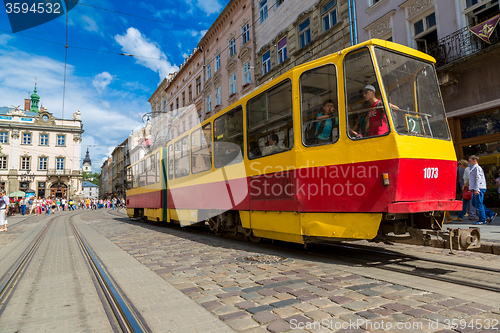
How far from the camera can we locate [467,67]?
11289 mm

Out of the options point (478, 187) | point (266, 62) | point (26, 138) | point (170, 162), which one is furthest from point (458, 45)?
point (26, 138)

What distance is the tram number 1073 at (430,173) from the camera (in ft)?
15.6

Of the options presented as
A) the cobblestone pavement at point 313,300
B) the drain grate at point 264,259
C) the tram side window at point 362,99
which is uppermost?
the tram side window at point 362,99

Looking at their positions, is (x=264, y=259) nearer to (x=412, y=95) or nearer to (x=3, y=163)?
(x=412, y=95)

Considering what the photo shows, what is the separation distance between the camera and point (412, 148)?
464 cm

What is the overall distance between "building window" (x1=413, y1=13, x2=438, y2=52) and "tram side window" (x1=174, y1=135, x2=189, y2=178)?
9.51 m

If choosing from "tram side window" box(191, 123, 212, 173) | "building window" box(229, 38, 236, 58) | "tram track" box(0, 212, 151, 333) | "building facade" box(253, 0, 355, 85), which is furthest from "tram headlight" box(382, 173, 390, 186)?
"building window" box(229, 38, 236, 58)

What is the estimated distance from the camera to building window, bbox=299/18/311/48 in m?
18.7

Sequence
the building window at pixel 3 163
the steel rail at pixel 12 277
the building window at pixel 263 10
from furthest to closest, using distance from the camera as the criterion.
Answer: the building window at pixel 3 163 < the building window at pixel 263 10 < the steel rail at pixel 12 277

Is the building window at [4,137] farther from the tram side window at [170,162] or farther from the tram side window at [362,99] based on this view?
the tram side window at [362,99]

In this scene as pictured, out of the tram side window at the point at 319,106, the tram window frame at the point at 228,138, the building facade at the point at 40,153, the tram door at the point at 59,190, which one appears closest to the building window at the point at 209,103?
the tram window frame at the point at 228,138

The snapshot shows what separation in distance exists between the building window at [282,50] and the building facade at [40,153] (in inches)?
1987

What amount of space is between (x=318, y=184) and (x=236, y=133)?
2.60 metres

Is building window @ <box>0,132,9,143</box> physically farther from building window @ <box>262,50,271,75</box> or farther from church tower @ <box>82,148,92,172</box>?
church tower @ <box>82,148,92,172</box>
